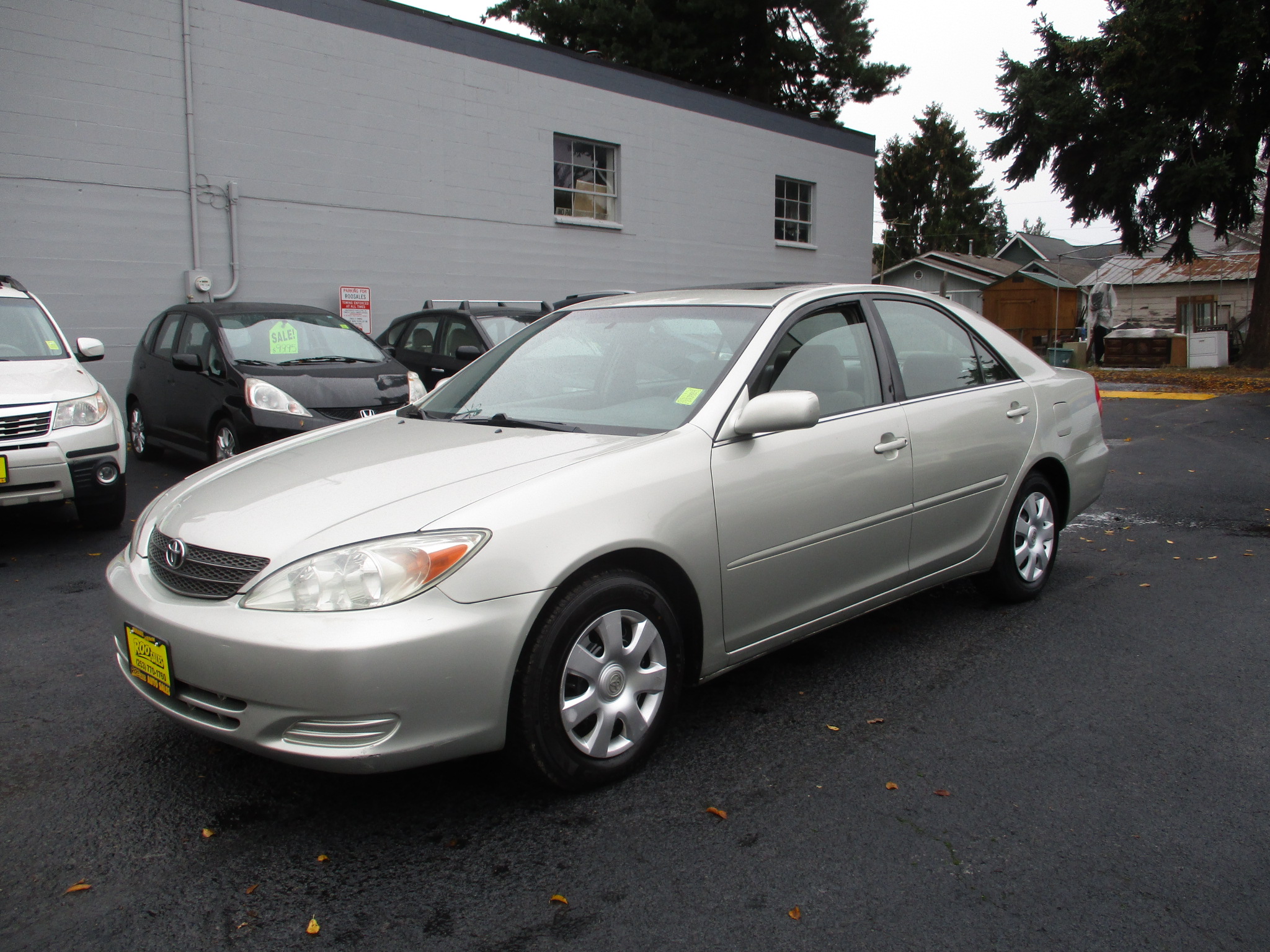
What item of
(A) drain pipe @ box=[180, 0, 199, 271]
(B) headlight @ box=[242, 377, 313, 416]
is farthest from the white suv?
(A) drain pipe @ box=[180, 0, 199, 271]

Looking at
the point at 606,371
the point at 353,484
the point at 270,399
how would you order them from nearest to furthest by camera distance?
the point at 353,484 → the point at 606,371 → the point at 270,399

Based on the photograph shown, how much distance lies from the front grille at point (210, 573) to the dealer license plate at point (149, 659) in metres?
0.16

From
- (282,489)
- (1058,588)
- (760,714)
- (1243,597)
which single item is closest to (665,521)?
(760,714)

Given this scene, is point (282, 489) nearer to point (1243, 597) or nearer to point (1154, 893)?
point (1154, 893)

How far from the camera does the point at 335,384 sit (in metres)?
8.04

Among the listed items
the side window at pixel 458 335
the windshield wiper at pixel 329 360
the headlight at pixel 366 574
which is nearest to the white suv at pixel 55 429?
the windshield wiper at pixel 329 360

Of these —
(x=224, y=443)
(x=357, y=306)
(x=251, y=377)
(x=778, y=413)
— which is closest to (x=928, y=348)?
(x=778, y=413)

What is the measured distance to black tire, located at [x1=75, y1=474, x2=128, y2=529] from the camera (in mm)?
6309

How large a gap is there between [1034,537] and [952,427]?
1.01 m

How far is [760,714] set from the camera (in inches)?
140

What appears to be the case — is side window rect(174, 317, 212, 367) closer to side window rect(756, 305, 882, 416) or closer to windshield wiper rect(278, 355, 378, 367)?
windshield wiper rect(278, 355, 378, 367)

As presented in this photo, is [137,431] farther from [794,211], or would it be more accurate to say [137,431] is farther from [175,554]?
[794,211]

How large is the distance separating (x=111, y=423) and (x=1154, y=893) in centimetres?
626

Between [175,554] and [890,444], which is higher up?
[890,444]
